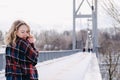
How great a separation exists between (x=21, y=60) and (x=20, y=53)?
3.0 inches

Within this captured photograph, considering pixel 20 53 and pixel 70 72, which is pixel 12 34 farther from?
pixel 70 72

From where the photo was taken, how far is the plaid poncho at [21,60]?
13.5 feet

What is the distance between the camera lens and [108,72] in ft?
139

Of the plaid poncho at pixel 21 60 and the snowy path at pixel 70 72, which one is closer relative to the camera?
the plaid poncho at pixel 21 60

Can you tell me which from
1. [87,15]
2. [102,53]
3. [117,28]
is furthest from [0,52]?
[87,15]

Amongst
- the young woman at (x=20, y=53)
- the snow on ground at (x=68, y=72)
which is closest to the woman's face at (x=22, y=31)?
the young woman at (x=20, y=53)

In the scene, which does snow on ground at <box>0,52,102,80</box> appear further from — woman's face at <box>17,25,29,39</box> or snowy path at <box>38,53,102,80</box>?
woman's face at <box>17,25,29,39</box>

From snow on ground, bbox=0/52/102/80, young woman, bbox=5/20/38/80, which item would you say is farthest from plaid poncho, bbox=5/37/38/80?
snow on ground, bbox=0/52/102/80

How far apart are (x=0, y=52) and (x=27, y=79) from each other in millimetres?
8003

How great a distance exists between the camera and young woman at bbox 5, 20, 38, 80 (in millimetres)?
4113

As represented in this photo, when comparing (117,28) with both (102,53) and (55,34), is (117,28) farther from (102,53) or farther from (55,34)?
(55,34)

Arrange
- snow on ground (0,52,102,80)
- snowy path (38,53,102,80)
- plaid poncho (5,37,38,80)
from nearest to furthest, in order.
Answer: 1. plaid poncho (5,37,38,80)
2. snow on ground (0,52,102,80)
3. snowy path (38,53,102,80)

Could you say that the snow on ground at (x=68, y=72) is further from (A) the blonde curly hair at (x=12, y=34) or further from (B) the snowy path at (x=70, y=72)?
(A) the blonde curly hair at (x=12, y=34)

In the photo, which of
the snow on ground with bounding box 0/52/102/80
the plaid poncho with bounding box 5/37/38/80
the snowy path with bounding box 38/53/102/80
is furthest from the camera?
the snowy path with bounding box 38/53/102/80
